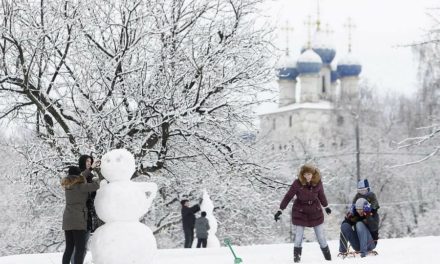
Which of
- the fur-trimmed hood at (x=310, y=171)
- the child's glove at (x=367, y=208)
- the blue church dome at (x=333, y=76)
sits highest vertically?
the blue church dome at (x=333, y=76)

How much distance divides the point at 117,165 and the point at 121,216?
21.8 inches

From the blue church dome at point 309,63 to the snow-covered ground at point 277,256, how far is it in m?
63.4

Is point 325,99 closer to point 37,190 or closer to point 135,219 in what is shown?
point 37,190

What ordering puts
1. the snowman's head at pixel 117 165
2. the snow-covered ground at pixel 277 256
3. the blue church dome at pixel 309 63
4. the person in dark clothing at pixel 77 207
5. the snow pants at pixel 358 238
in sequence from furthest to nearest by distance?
1. the blue church dome at pixel 309 63
2. the snow pants at pixel 358 238
3. the snow-covered ground at pixel 277 256
4. the person in dark clothing at pixel 77 207
5. the snowman's head at pixel 117 165

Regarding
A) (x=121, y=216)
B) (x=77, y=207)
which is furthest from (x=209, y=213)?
(x=121, y=216)

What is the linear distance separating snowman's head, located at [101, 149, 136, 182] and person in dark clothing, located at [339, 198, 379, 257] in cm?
410

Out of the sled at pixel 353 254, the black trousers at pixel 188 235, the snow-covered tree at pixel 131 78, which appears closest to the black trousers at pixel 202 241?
the black trousers at pixel 188 235

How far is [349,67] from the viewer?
78438mm

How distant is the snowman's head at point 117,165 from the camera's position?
29.4ft

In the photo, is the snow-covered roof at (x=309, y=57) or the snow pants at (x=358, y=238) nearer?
the snow pants at (x=358, y=238)

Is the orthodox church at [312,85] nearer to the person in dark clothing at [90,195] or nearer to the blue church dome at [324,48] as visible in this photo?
the blue church dome at [324,48]

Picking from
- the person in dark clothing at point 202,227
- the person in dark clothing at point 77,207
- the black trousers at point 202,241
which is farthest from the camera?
the black trousers at point 202,241

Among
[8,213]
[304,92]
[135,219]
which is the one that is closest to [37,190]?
[135,219]

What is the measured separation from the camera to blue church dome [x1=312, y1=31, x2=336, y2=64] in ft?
269
